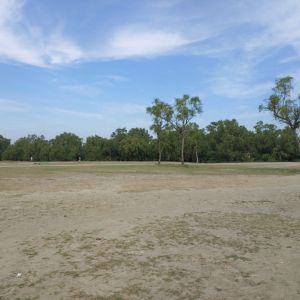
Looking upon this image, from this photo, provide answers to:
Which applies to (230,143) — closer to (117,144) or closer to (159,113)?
(117,144)

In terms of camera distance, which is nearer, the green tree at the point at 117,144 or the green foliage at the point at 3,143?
the green tree at the point at 117,144

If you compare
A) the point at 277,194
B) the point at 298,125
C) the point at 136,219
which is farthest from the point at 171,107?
the point at 136,219

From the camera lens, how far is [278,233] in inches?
362

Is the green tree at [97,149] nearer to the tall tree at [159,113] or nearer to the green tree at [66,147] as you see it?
the green tree at [66,147]

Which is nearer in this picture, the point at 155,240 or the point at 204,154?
the point at 155,240

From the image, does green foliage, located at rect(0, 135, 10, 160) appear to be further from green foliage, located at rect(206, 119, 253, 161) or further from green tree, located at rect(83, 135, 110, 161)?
green foliage, located at rect(206, 119, 253, 161)

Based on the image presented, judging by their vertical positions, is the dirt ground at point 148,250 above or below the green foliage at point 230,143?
below

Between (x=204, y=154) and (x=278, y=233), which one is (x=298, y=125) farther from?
(x=204, y=154)

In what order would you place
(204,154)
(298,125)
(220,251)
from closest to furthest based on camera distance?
(220,251) < (298,125) < (204,154)

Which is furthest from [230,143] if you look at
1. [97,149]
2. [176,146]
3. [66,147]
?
[66,147]

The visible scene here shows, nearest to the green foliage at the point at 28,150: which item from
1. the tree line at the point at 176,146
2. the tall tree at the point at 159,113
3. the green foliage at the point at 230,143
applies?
the tree line at the point at 176,146

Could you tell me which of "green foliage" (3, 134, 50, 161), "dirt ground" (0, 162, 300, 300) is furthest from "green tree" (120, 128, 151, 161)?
"dirt ground" (0, 162, 300, 300)

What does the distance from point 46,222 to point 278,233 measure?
533 cm

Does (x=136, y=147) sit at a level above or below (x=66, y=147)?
below
